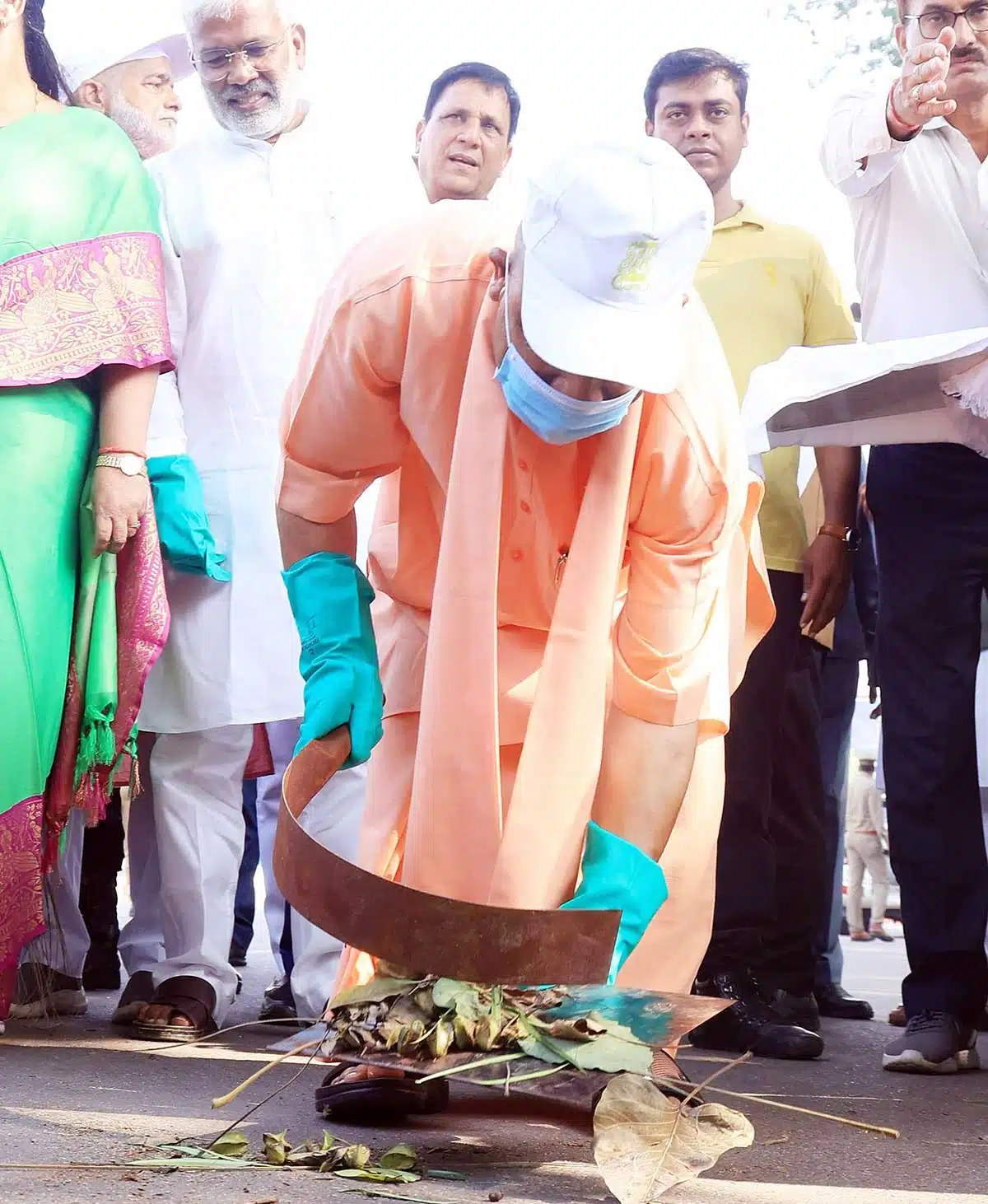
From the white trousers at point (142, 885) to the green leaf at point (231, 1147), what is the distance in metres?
1.73

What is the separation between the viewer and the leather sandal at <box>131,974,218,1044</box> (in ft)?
11.0

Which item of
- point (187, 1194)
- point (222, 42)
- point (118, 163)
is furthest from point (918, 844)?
point (222, 42)

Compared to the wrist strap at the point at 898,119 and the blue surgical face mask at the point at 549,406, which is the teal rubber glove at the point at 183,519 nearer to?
the blue surgical face mask at the point at 549,406

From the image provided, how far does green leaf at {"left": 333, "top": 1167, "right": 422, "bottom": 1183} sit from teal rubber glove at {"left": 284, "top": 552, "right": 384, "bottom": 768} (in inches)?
25.6

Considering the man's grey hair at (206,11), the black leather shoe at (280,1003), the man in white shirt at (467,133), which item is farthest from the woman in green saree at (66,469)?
the man in white shirt at (467,133)

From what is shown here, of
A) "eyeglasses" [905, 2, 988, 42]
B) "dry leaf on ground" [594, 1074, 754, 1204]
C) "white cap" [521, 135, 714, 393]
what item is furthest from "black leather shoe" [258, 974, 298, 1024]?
"eyeglasses" [905, 2, 988, 42]

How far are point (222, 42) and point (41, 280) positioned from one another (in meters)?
0.89

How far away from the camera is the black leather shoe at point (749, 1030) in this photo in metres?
3.48

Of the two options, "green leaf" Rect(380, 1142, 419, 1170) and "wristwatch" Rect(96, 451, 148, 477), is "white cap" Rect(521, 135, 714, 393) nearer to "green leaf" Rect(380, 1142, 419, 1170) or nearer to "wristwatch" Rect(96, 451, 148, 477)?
"green leaf" Rect(380, 1142, 419, 1170)

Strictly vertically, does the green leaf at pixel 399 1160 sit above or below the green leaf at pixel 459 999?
below

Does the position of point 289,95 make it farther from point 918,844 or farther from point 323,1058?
point 323,1058

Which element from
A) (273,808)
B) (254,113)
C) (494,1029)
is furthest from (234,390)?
(494,1029)

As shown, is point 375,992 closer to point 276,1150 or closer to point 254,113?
point 276,1150

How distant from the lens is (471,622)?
2.41 metres
